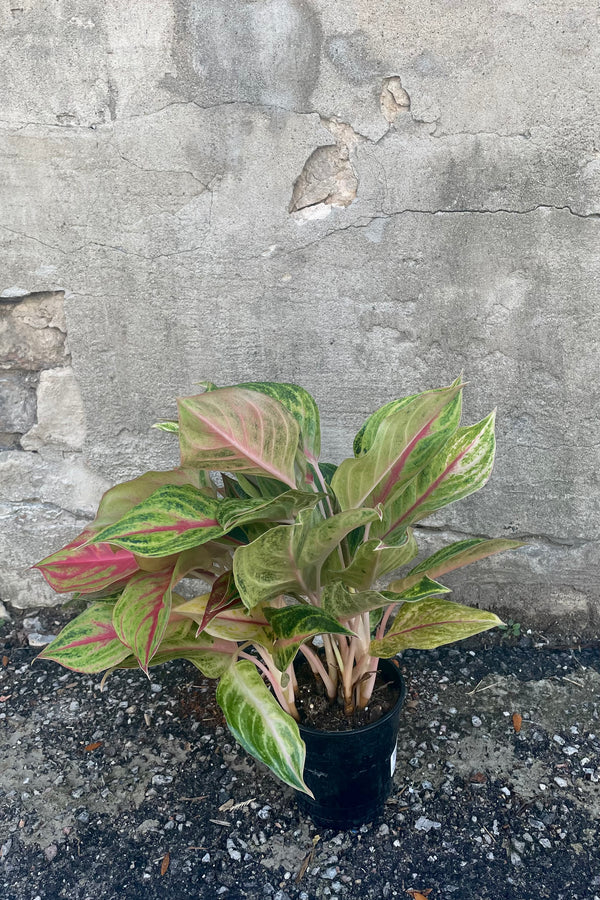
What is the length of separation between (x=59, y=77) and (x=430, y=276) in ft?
3.50

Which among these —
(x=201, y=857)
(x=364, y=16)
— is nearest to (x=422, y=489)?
(x=201, y=857)

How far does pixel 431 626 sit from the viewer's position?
1297 mm

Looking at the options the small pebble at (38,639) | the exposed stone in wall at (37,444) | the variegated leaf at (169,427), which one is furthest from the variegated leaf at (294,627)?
the small pebble at (38,639)

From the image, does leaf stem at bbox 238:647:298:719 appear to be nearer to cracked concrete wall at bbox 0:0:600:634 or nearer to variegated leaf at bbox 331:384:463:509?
variegated leaf at bbox 331:384:463:509

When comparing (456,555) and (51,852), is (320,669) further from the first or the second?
(51,852)

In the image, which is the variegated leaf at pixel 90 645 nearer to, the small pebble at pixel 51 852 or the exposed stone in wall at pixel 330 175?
the small pebble at pixel 51 852

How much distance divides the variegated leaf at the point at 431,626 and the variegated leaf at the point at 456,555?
68 millimetres

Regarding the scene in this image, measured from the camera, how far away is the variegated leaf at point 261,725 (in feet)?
3.78

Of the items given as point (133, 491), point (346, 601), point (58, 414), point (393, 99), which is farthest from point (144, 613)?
point (393, 99)

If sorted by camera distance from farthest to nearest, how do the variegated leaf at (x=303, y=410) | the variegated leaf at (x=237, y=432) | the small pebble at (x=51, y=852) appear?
1. the small pebble at (x=51, y=852)
2. the variegated leaf at (x=303, y=410)
3. the variegated leaf at (x=237, y=432)

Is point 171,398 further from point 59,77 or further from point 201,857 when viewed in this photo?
point 201,857

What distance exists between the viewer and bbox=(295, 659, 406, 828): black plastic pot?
1.36 meters

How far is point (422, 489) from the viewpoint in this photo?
1279mm

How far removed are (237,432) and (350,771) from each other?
776 millimetres
